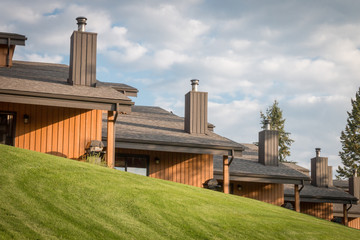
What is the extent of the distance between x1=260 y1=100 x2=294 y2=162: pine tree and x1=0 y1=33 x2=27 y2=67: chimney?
35591 mm

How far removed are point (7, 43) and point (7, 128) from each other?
372 cm

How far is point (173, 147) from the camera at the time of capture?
58.0 ft

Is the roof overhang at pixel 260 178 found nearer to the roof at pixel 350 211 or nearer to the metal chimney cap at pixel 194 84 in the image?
the metal chimney cap at pixel 194 84

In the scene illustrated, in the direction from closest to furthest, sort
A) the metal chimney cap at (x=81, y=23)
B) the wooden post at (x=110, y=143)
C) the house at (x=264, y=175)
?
1. the wooden post at (x=110, y=143)
2. the metal chimney cap at (x=81, y=23)
3. the house at (x=264, y=175)

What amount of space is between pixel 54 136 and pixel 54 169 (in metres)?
5.47

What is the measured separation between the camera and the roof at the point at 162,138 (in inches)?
675

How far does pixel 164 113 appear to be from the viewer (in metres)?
22.7

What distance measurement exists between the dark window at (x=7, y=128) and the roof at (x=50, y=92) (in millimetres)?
1230

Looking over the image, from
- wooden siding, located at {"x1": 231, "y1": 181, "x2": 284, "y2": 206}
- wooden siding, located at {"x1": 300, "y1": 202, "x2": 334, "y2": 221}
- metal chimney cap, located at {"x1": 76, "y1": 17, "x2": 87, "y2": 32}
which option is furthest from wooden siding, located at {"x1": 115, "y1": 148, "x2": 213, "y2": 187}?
wooden siding, located at {"x1": 300, "y1": 202, "x2": 334, "y2": 221}

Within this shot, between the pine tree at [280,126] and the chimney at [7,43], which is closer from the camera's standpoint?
the chimney at [7,43]

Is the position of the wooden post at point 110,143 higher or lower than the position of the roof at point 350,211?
higher

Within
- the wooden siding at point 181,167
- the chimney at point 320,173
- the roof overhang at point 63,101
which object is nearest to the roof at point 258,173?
the wooden siding at point 181,167

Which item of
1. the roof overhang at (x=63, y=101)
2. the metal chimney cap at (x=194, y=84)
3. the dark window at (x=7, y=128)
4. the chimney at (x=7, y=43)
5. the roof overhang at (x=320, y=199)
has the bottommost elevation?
the roof overhang at (x=320, y=199)

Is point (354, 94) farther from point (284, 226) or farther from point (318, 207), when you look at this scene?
point (284, 226)
